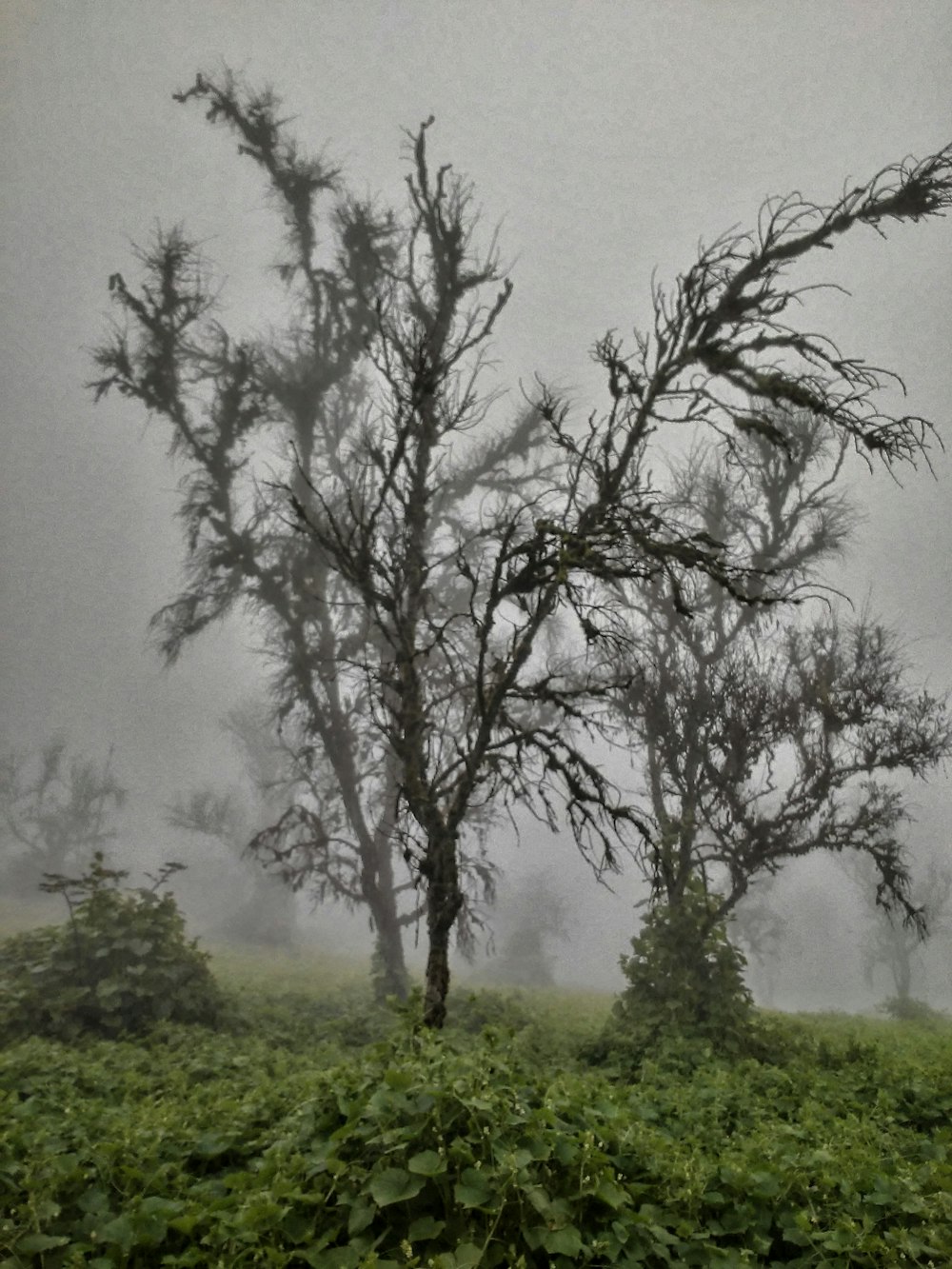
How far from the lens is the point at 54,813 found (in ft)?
128

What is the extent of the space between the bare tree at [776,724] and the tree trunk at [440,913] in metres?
4.05

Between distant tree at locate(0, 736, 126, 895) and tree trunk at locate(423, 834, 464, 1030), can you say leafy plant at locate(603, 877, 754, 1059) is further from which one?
distant tree at locate(0, 736, 126, 895)

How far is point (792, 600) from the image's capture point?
5340mm

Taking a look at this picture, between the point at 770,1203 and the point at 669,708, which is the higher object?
the point at 669,708

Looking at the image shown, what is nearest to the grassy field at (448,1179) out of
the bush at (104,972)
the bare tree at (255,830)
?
the bush at (104,972)

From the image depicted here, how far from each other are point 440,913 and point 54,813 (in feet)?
135

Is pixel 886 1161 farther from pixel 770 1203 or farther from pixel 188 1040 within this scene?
pixel 188 1040

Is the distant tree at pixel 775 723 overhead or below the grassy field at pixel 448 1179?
overhead

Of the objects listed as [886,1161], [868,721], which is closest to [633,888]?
→ [868,721]

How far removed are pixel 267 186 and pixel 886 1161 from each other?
1772cm

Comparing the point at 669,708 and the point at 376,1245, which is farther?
the point at 669,708

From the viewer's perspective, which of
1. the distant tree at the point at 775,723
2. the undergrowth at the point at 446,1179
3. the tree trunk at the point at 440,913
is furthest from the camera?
the distant tree at the point at 775,723

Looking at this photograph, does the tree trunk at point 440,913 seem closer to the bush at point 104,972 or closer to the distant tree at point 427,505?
the distant tree at point 427,505

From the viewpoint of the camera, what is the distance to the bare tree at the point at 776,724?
10.7 metres
